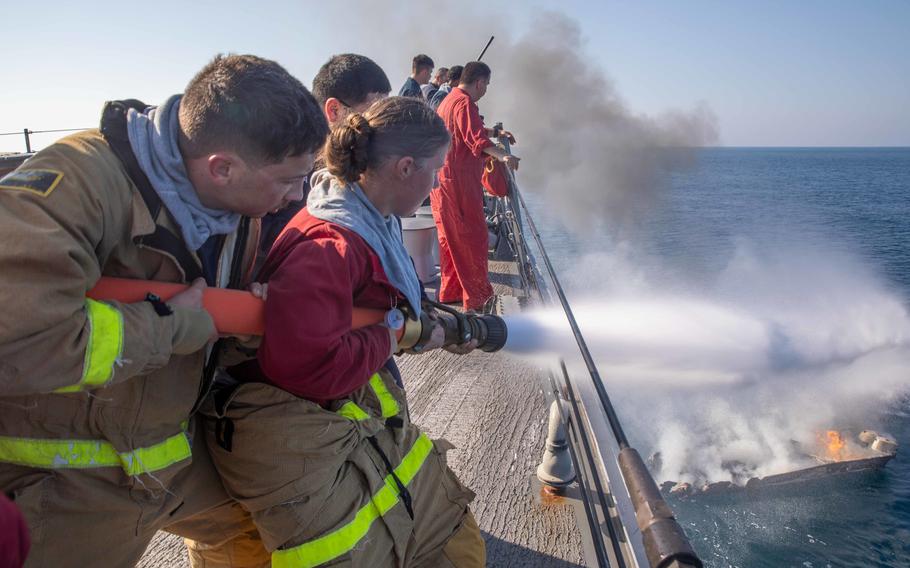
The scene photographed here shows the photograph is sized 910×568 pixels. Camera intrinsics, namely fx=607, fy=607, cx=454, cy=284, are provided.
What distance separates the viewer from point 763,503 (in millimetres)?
27625

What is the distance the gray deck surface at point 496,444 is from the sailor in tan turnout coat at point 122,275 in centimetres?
132

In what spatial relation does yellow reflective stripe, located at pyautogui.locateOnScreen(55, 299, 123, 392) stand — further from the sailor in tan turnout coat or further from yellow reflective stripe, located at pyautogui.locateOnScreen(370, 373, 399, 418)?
yellow reflective stripe, located at pyautogui.locateOnScreen(370, 373, 399, 418)

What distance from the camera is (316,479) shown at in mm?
1639

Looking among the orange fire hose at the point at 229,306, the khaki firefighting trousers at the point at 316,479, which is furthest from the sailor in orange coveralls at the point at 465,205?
the orange fire hose at the point at 229,306

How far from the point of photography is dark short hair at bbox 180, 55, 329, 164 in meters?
1.42

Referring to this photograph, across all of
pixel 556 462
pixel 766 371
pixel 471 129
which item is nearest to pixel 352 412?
pixel 556 462

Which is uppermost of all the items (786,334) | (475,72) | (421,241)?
(475,72)

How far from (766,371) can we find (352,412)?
134ft

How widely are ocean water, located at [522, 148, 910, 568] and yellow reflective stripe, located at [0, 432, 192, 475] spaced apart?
12.3 meters

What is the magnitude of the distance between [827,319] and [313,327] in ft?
143

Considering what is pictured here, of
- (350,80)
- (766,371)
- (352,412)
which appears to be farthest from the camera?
(766,371)

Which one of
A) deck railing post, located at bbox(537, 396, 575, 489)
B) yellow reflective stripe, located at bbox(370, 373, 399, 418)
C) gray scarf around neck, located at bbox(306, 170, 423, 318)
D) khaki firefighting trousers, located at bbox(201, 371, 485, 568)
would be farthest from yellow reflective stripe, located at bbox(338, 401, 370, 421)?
deck railing post, located at bbox(537, 396, 575, 489)

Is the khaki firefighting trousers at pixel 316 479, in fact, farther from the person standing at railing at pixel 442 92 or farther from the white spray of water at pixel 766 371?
the white spray of water at pixel 766 371

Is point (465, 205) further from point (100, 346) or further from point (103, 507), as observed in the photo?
point (100, 346)
